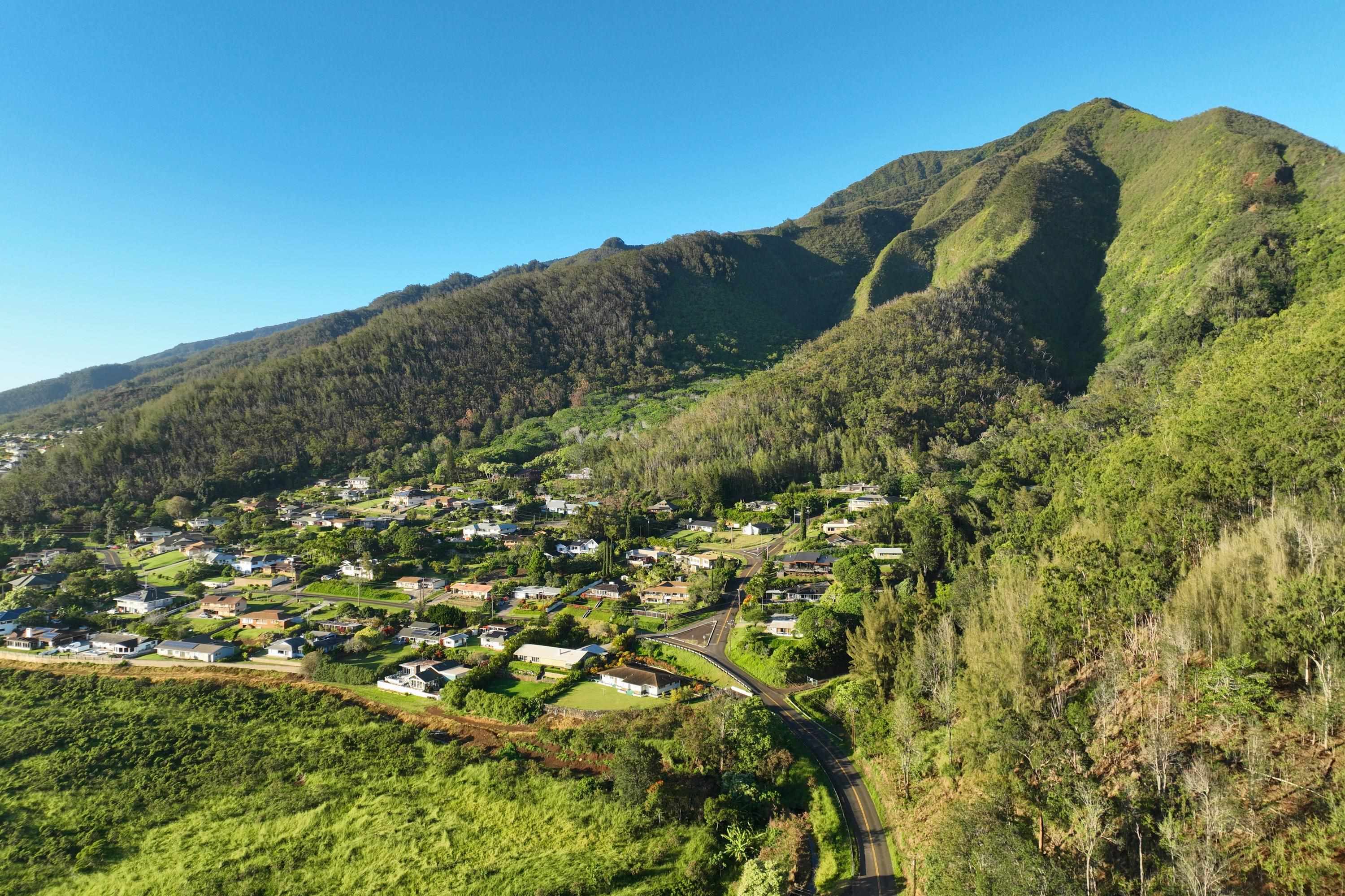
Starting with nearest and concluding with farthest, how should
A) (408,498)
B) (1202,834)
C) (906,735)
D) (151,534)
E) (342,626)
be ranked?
(1202,834) < (906,735) < (342,626) < (151,534) < (408,498)

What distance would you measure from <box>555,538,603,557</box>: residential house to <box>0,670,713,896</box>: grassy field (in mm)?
28148

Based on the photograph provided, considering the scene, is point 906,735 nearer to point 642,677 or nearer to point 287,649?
point 642,677

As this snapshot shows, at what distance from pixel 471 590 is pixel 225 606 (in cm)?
1980

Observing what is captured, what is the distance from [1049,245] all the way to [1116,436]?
344 feet

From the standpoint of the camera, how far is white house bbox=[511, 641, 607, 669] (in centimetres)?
3784

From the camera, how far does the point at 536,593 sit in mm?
51312

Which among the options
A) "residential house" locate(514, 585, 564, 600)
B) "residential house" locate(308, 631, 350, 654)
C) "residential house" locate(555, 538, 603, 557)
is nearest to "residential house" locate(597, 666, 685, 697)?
"residential house" locate(514, 585, 564, 600)

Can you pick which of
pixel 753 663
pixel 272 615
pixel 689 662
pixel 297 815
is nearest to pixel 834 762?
pixel 753 663

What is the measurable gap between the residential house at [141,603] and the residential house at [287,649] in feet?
57.8

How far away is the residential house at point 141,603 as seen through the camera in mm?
51219

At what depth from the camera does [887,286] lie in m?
176

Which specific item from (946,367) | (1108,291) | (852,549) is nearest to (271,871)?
(852,549)

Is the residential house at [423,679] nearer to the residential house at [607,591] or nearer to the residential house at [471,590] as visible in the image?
the residential house at [471,590]

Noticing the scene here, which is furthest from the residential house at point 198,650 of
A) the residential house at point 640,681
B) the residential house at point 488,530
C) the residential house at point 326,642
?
the residential house at point 640,681
